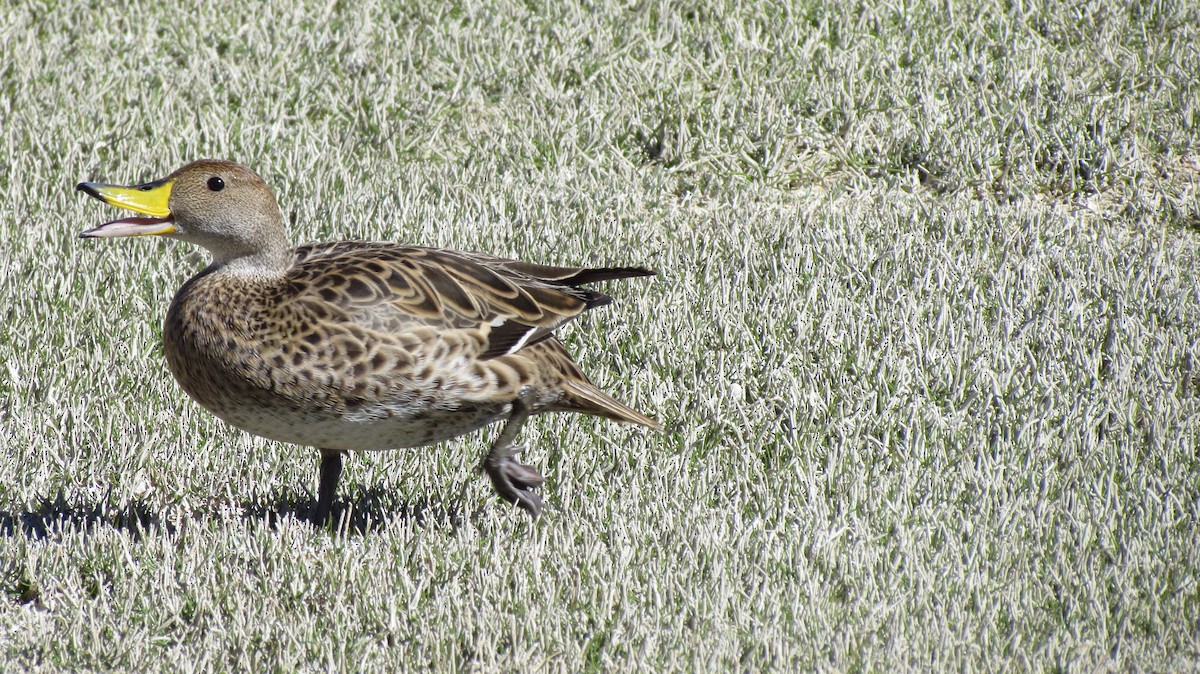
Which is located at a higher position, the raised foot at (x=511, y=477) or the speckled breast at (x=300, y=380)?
the speckled breast at (x=300, y=380)

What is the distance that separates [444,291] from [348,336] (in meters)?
0.41

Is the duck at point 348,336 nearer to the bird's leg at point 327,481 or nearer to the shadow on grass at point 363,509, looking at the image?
the bird's leg at point 327,481

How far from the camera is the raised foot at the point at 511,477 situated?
4594 millimetres

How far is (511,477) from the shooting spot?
4602 mm

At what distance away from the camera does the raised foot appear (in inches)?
181

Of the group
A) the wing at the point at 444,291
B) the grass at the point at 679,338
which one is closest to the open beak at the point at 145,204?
the wing at the point at 444,291

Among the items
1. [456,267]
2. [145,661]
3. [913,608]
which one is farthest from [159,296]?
[913,608]

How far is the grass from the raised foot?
140 mm

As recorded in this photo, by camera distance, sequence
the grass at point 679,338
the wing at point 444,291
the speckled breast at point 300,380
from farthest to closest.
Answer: the wing at point 444,291
the speckled breast at point 300,380
the grass at point 679,338

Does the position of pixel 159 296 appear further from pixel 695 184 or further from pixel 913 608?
pixel 913 608

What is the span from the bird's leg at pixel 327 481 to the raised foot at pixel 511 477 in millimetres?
555

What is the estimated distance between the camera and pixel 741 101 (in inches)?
297

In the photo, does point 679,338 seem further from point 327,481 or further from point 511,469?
point 327,481

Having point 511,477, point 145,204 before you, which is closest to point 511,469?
point 511,477
